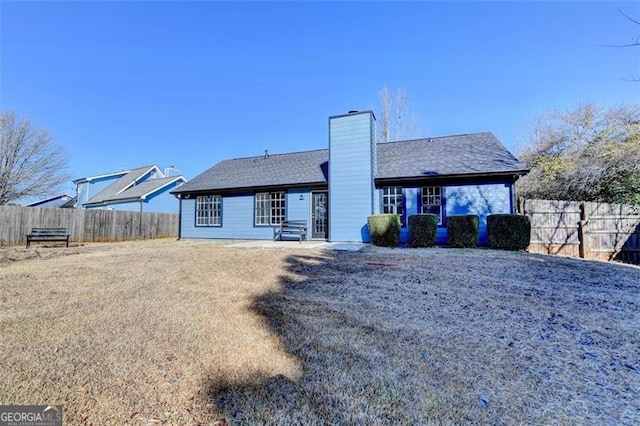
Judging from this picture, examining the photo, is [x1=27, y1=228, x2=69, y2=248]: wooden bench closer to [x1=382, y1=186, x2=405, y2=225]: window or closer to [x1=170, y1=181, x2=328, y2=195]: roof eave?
[x1=170, y1=181, x2=328, y2=195]: roof eave

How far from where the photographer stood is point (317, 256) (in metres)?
7.63

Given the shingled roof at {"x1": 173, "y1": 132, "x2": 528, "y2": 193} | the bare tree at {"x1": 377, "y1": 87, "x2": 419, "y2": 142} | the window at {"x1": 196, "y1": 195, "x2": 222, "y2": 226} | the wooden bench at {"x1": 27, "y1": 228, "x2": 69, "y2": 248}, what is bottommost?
the wooden bench at {"x1": 27, "y1": 228, "x2": 69, "y2": 248}

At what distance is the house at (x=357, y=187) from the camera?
1010cm

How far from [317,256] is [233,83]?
10961 mm

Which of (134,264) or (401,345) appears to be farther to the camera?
(134,264)

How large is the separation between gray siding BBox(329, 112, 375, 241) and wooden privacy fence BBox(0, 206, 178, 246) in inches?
510

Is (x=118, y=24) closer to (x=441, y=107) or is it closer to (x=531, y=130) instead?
(x=441, y=107)

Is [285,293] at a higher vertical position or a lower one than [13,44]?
lower

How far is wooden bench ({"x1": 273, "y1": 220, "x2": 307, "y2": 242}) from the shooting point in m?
11.7

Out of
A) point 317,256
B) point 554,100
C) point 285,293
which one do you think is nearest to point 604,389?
point 285,293

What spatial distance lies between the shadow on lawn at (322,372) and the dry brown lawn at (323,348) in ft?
0.05

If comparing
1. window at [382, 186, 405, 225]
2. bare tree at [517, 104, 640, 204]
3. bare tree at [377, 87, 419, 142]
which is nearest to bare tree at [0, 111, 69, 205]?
window at [382, 186, 405, 225]

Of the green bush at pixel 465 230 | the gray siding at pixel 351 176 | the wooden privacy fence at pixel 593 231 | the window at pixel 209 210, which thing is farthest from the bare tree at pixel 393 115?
the wooden privacy fence at pixel 593 231

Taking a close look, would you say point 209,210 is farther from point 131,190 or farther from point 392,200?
point 131,190
